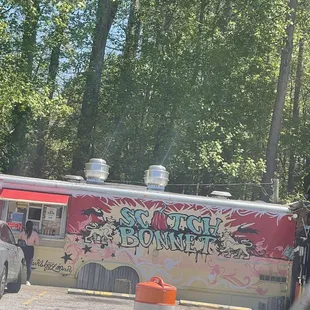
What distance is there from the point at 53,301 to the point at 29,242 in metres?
2.63

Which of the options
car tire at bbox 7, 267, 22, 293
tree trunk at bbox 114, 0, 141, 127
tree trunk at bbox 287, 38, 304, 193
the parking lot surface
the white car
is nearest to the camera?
the white car

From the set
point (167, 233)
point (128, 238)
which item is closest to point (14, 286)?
point (128, 238)

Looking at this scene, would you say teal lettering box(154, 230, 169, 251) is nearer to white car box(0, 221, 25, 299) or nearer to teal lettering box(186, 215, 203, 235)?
teal lettering box(186, 215, 203, 235)

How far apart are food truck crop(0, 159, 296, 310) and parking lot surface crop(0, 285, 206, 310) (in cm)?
111

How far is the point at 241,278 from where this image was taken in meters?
13.4

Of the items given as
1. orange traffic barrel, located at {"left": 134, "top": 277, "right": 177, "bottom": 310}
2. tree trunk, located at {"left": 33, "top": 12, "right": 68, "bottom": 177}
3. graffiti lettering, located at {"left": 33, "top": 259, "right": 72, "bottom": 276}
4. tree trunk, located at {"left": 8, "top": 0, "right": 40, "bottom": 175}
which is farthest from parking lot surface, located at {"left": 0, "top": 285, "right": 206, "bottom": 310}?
tree trunk, located at {"left": 33, "top": 12, "right": 68, "bottom": 177}

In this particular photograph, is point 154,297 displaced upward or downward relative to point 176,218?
downward

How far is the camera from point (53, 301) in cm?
A: 1088

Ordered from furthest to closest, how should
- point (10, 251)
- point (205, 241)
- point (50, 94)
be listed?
point (50, 94)
point (205, 241)
point (10, 251)

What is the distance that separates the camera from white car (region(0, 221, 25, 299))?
9734 millimetres

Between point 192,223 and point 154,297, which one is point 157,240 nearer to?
point 192,223

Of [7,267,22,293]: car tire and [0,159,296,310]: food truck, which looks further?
[0,159,296,310]: food truck

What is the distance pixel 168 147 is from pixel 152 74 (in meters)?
3.27

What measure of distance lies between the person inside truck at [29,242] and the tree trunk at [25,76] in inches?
217
